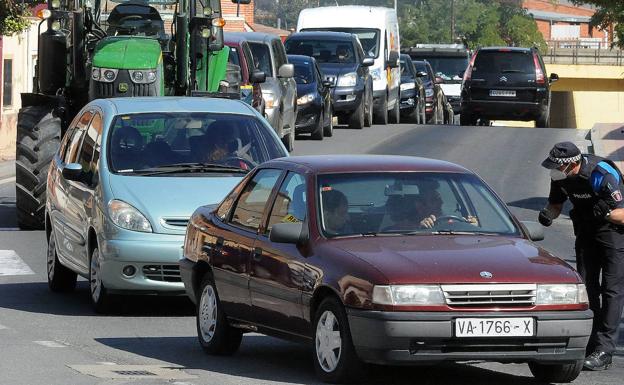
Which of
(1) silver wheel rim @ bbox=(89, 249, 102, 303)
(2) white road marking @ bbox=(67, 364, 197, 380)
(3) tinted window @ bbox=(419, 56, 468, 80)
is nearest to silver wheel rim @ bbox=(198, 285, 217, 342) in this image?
(2) white road marking @ bbox=(67, 364, 197, 380)

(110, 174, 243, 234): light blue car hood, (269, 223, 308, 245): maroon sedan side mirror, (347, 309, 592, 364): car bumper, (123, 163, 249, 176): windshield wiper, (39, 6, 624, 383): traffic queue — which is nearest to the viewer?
(347, 309, 592, 364): car bumper

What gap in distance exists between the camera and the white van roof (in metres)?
40.6

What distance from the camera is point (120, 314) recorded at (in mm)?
13477

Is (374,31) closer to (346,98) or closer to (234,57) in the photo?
(346,98)

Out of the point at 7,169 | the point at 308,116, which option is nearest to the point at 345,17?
the point at 308,116

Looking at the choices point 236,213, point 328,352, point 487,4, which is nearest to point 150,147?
point 236,213

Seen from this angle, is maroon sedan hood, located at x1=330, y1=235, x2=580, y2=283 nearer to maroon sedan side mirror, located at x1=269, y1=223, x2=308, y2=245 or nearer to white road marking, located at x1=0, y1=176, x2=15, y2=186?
maroon sedan side mirror, located at x1=269, y1=223, x2=308, y2=245

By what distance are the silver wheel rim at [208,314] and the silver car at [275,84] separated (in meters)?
16.2

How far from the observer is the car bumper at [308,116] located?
1292 inches

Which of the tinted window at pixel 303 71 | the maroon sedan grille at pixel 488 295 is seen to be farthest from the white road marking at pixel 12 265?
the tinted window at pixel 303 71

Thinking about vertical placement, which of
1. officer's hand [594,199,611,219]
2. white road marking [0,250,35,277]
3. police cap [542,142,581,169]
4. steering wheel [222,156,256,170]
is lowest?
white road marking [0,250,35,277]

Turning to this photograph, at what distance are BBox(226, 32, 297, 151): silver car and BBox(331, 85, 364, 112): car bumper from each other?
6.02 meters

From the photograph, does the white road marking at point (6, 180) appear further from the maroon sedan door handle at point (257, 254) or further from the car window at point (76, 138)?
the maroon sedan door handle at point (257, 254)

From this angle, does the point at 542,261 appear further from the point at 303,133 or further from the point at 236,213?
the point at 303,133
